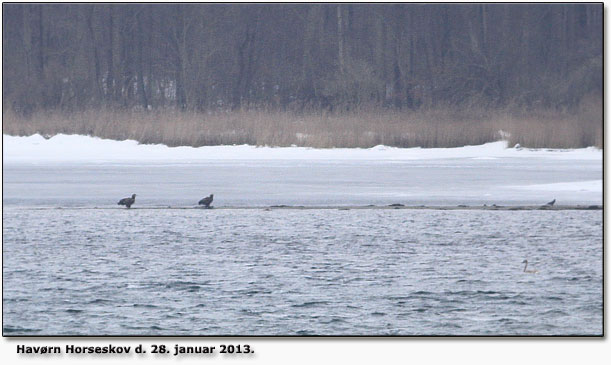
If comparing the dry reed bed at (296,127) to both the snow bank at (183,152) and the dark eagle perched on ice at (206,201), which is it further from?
the dark eagle perched on ice at (206,201)

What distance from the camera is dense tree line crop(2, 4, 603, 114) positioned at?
6.70 metres

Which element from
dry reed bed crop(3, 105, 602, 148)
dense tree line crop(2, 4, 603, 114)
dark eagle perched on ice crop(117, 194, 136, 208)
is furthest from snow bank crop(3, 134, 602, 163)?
dark eagle perched on ice crop(117, 194, 136, 208)

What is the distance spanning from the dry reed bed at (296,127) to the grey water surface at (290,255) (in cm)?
34

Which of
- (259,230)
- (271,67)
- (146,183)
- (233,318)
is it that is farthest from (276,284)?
(146,183)

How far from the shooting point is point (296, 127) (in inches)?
336

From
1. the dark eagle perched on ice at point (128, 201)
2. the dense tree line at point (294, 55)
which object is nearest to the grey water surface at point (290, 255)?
the dark eagle perched on ice at point (128, 201)

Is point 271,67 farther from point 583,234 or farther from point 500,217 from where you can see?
point 583,234

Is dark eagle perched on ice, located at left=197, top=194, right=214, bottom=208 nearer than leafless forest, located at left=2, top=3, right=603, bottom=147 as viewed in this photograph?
No

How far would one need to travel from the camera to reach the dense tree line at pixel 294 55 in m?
6.70

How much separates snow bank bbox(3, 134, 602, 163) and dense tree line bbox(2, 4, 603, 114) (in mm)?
345

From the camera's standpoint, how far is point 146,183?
877 cm

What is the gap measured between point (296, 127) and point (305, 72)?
0.89 meters

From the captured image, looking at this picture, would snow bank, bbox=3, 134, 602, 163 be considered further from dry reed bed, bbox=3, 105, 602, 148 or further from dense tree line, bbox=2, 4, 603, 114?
dense tree line, bbox=2, 4, 603, 114

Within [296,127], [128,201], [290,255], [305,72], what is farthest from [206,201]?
[305,72]
